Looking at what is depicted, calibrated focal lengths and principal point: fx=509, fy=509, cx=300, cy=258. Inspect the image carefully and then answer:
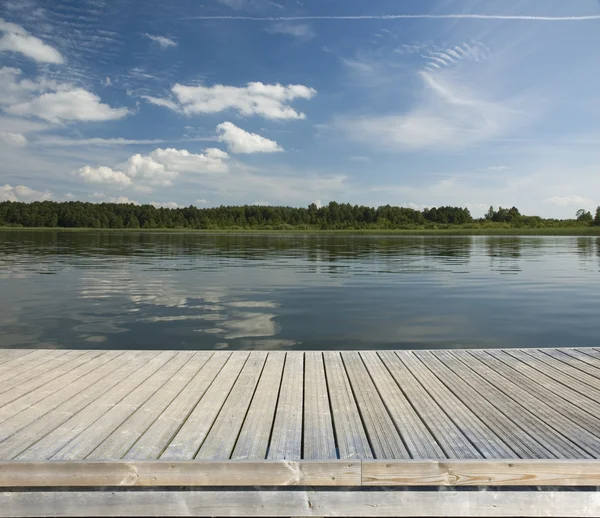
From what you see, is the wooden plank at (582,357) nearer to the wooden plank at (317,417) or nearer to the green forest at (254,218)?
the wooden plank at (317,417)

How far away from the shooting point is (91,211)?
101 metres

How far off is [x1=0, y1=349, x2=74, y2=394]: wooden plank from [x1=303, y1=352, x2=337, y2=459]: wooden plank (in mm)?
2456

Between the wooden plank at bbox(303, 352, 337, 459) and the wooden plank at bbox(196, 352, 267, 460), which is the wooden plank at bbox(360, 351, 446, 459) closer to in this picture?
the wooden plank at bbox(303, 352, 337, 459)

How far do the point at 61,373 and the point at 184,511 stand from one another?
8.38ft

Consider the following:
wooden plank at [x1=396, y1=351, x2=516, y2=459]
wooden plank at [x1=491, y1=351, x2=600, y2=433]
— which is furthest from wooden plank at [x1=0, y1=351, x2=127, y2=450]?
wooden plank at [x1=491, y1=351, x2=600, y2=433]

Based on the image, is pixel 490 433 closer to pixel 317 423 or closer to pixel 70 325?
pixel 317 423

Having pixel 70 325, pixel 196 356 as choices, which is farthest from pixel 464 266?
pixel 196 356

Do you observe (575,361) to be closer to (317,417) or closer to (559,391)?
(559,391)

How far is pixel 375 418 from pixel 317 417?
391 mm

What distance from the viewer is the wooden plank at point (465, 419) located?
293cm

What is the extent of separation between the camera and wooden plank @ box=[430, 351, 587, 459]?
9.63ft

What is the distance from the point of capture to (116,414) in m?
3.50

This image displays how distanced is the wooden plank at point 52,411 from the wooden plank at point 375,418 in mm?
2020

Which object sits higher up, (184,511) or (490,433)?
(490,433)
